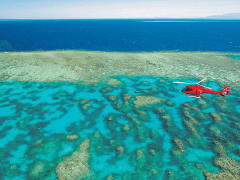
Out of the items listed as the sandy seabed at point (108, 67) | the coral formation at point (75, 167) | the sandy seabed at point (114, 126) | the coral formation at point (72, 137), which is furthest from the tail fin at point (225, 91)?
the coral formation at point (72, 137)

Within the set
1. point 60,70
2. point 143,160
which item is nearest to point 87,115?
point 143,160

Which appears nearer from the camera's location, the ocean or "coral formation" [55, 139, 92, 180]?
"coral formation" [55, 139, 92, 180]

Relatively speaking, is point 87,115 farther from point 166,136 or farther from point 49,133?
point 166,136

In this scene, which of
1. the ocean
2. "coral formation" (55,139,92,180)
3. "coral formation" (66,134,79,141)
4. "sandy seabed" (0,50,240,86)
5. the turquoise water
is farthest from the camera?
"sandy seabed" (0,50,240,86)

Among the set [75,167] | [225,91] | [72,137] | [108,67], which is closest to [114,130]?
[72,137]

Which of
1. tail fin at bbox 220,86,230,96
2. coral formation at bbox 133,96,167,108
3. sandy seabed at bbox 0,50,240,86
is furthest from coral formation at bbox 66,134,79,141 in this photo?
tail fin at bbox 220,86,230,96

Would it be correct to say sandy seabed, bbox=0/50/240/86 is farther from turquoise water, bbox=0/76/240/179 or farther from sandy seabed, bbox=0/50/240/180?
turquoise water, bbox=0/76/240/179

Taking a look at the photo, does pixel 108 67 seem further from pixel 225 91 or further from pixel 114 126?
pixel 225 91
